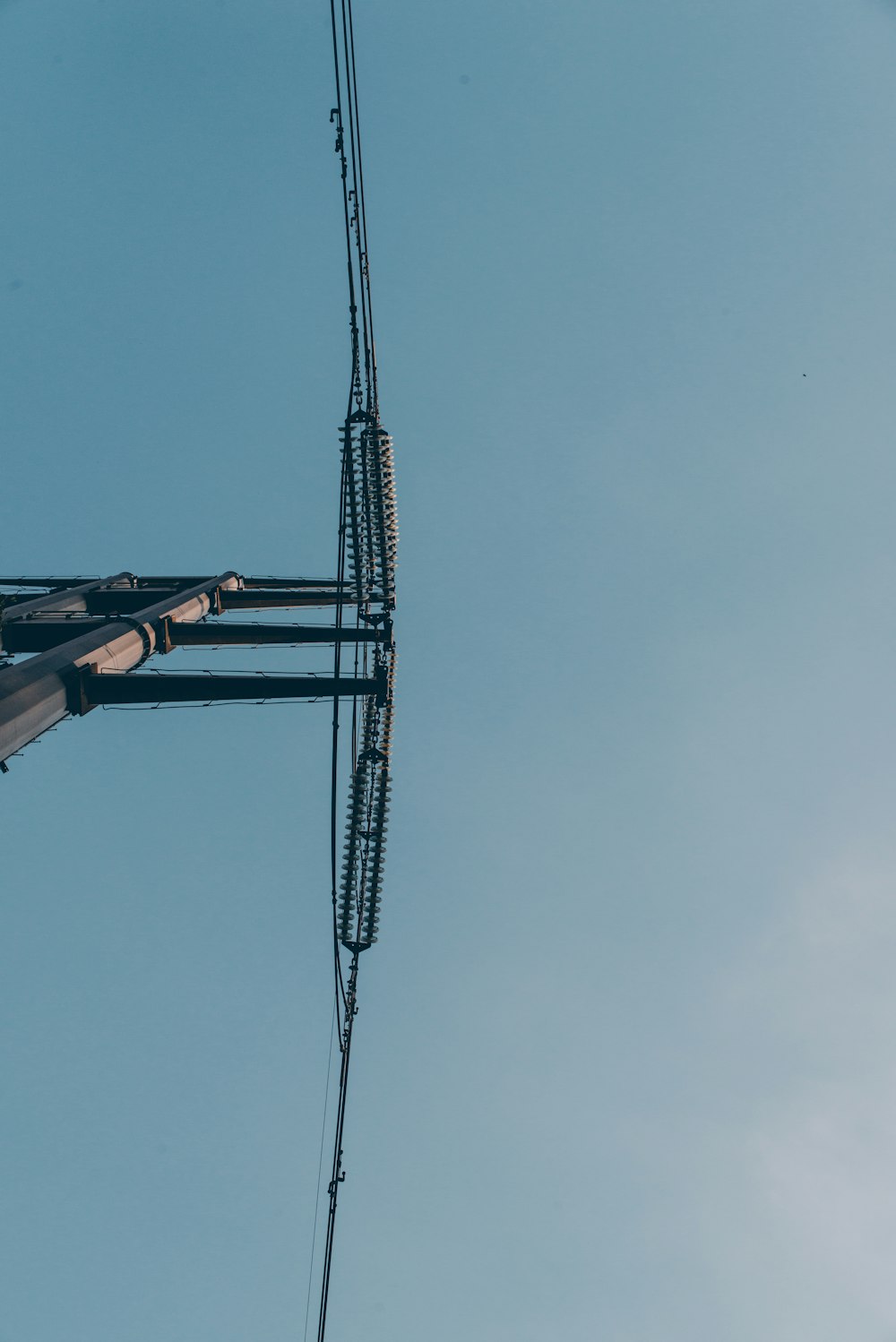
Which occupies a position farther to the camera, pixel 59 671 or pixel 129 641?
pixel 129 641

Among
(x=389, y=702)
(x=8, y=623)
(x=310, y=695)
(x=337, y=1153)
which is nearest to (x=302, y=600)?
(x=389, y=702)

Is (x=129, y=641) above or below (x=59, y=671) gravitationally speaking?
above

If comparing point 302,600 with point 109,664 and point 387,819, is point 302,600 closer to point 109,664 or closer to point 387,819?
point 387,819

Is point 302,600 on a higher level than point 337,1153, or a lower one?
higher

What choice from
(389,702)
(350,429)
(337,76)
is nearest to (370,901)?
(389,702)

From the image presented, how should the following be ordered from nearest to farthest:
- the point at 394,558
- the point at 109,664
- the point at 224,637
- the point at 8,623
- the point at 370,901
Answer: the point at 109,664 → the point at 8,623 → the point at 224,637 → the point at 370,901 → the point at 394,558

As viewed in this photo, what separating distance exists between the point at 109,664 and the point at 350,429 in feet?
28.9

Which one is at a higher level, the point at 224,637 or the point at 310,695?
the point at 224,637

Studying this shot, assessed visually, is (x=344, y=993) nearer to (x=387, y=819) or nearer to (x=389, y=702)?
(x=387, y=819)

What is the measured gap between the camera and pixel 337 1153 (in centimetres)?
1606

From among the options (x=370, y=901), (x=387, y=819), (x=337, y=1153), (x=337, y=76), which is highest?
(x=337, y=76)

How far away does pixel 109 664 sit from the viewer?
13.8 meters

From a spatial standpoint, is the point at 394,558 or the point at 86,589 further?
the point at 394,558

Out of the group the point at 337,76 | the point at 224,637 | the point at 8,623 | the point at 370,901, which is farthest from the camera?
the point at 370,901
